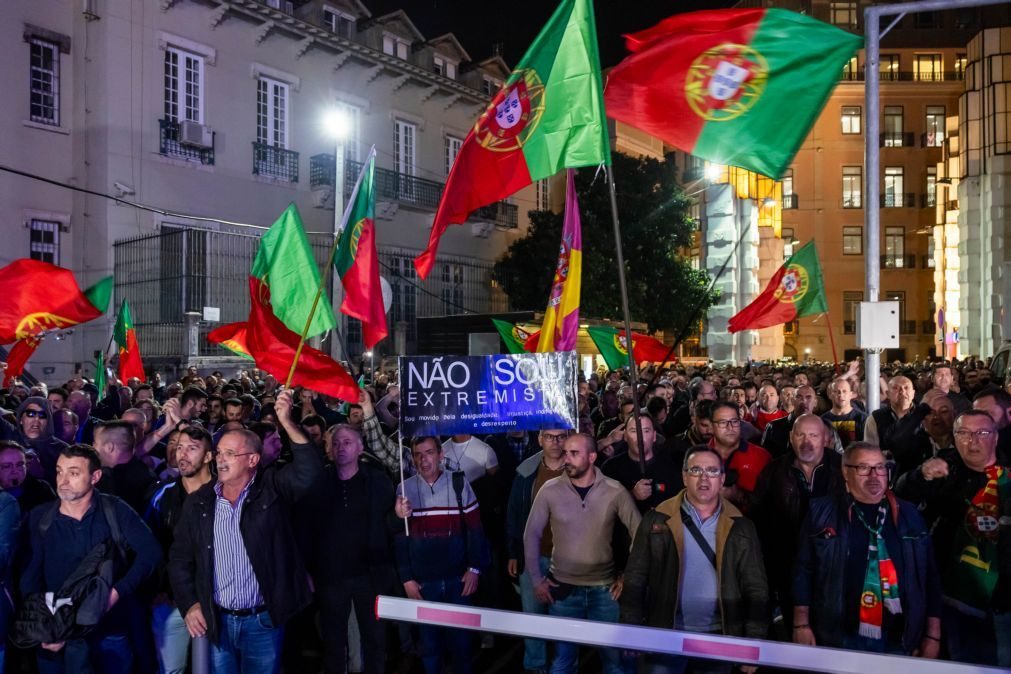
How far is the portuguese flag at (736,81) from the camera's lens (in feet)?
20.1

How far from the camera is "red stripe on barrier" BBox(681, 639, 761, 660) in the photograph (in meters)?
3.50

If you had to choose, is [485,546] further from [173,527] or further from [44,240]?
[44,240]

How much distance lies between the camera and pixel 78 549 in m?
5.09

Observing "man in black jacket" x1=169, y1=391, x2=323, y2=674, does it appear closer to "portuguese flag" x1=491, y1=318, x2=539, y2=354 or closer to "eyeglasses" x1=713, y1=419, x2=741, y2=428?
"eyeglasses" x1=713, y1=419, x2=741, y2=428

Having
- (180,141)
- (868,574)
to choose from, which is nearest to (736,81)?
(868,574)

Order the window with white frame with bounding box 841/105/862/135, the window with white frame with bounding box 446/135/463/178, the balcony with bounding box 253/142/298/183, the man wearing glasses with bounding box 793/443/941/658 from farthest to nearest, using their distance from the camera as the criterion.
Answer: the window with white frame with bounding box 841/105/862/135
the window with white frame with bounding box 446/135/463/178
the balcony with bounding box 253/142/298/183
the man wearing glasses with bounding box 793/443/941/658

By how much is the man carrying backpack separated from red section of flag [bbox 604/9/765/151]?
14.0ft

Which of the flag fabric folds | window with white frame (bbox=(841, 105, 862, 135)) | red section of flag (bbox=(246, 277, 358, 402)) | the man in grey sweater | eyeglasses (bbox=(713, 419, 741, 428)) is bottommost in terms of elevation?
the man in grey sweater

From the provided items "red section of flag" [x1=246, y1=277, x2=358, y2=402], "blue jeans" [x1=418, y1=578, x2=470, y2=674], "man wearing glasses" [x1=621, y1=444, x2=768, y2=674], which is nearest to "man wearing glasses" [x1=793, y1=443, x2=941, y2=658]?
"man wearing glasses" [x1=621, y1=444, x2=768, y2=674]

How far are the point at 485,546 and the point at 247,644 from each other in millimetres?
1730

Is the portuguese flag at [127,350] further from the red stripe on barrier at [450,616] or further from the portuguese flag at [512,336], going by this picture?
the red stripe on barrier at [450,616]

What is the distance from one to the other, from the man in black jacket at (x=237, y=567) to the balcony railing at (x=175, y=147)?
18171 mm

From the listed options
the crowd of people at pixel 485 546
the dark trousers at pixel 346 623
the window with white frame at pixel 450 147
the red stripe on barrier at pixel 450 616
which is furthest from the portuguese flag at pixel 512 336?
the window with white frame at pixel 450 147

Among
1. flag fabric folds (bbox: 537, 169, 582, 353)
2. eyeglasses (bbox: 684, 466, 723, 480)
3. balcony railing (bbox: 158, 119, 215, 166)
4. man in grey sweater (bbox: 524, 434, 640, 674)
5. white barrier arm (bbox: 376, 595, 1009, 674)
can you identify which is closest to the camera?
white barrier arm (bbox: 376, 595, 1009, 674)
